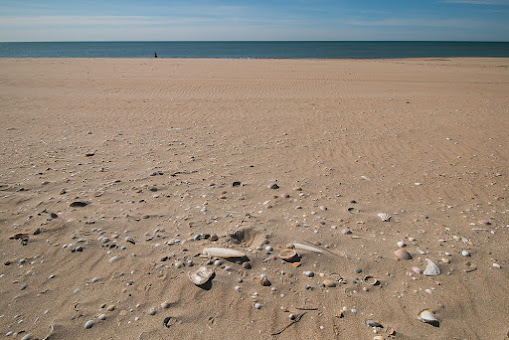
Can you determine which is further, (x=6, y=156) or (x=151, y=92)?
(x=151, y=92)

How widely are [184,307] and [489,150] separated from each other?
5.70 meters

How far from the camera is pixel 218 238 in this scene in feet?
9.55

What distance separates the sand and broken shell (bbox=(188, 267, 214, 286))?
0.04 metres

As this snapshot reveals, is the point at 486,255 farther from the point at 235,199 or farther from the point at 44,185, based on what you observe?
the point at 44,185

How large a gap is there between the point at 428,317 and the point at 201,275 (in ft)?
5.43

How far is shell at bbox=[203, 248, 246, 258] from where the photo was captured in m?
2.66

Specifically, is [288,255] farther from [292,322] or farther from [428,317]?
[428,317]

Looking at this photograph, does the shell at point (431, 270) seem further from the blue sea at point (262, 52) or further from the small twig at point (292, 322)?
the blue sea at point (262, 52)

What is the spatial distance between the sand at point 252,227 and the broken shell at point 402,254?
49 mm

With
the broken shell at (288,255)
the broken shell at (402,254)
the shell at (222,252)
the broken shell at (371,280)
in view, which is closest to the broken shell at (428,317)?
the broken shell at (371,280)

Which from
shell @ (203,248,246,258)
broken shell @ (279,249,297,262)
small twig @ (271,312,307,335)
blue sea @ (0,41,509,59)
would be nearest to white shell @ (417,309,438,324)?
small twig @ (271,312,307,335)

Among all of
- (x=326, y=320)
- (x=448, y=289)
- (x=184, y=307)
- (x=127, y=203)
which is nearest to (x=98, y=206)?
(x=127, y=203)

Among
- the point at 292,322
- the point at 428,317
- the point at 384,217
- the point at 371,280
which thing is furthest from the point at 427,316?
the point at 384,217

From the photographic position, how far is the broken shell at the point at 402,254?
2.65 m
